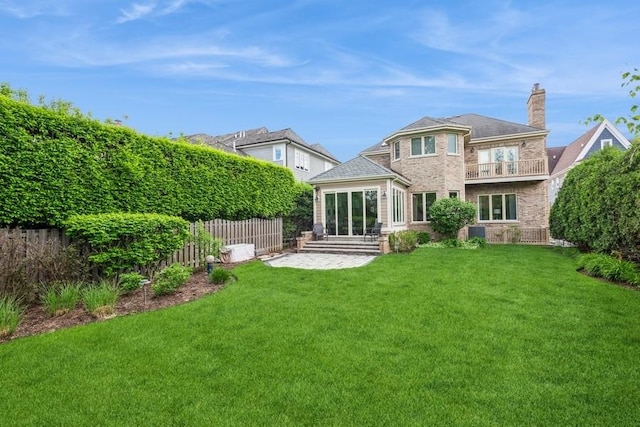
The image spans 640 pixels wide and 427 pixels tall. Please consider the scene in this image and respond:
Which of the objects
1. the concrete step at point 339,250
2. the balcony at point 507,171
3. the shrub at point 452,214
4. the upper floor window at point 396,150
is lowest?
the concrete step at point 339,250

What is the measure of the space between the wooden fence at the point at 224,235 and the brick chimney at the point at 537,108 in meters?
17.3

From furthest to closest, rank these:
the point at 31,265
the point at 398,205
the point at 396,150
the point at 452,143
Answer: the point at 396,150
the point at 452,143
the point at 398,205
the point at 31,265

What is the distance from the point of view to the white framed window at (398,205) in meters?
15.8

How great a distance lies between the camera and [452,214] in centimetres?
1557

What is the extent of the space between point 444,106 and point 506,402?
2412 centimetres

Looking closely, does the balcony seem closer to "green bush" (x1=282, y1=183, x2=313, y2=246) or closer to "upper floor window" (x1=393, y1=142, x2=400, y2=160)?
"upper floor window" (x1=393, y1=142, x2=400, y2=160)

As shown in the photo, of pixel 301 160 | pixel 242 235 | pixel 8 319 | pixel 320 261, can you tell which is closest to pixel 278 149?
pixel 301 160

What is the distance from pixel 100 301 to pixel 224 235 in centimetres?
596

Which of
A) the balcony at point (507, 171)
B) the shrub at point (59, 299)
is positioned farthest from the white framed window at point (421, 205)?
the shrub at point (59, 299)

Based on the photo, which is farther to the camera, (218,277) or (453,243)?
(453,243)

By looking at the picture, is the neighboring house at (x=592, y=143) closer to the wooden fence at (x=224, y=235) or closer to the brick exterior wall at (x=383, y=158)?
the brick exterior wall at (x=383, y=158)

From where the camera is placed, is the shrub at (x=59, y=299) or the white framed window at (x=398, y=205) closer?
the shrub at (x=59, y=299)

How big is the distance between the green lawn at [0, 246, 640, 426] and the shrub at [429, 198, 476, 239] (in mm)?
8895

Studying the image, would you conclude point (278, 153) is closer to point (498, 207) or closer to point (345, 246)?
point (345, 246)
